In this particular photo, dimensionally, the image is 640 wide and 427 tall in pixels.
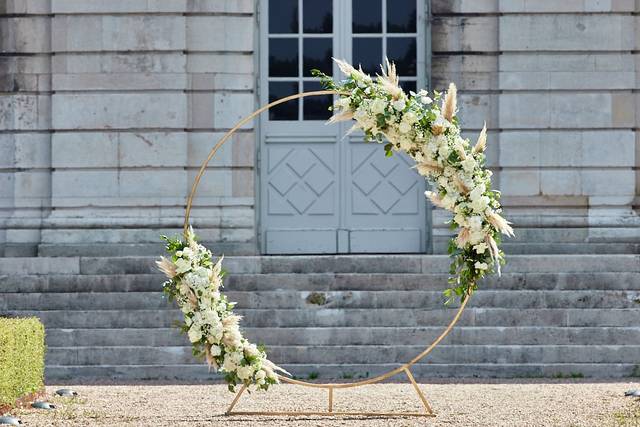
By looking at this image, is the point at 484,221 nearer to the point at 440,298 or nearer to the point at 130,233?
the point at 440,298

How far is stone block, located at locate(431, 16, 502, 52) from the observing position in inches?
572

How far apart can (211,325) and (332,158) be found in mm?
5946

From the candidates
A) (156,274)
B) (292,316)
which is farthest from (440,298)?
(156,274)

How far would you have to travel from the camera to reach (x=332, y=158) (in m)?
14.9

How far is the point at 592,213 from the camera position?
14.5m

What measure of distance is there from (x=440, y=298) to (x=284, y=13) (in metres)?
4.14

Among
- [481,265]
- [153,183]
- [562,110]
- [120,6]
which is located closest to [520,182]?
[562,110]

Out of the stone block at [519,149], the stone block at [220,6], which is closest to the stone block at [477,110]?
the stone block at [519,149]

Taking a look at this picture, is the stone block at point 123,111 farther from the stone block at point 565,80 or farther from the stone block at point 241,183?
the stone block at point 565,80

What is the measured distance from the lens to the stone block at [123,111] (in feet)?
47.4

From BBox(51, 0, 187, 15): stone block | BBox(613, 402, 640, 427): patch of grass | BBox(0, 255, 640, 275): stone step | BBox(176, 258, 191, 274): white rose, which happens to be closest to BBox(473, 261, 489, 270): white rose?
BBox(613, 402, 640, 427): patch of grass

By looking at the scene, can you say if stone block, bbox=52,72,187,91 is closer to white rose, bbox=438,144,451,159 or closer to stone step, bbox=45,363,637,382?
stone step, bbox=45,363,637,382

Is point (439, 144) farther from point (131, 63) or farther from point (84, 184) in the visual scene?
point (84, 184)

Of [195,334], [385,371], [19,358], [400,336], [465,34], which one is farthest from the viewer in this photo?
[465,34]
